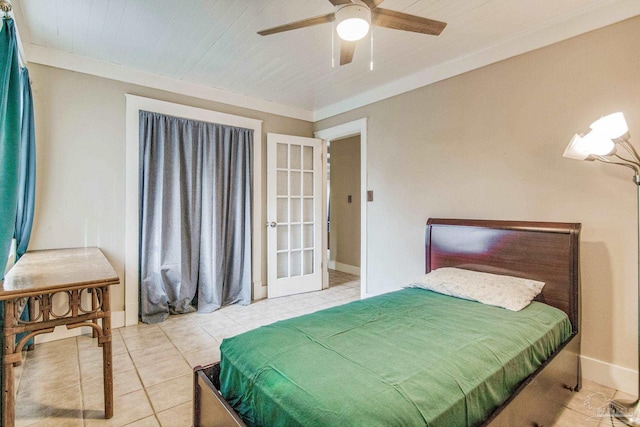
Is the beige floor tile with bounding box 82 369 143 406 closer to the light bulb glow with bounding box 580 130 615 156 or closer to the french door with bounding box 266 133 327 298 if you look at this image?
the french door with bounding box 266 133 327 298

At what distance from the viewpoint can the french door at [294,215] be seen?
13.3 ft

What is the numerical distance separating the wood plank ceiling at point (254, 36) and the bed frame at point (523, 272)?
4.87 feet

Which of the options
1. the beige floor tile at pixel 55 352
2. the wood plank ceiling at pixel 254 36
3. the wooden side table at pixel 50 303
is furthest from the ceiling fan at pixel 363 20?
the beige floor tile at pixel 55 352

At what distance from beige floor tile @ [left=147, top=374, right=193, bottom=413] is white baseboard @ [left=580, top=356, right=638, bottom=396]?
267 cm

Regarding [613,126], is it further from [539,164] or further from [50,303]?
[50,303]

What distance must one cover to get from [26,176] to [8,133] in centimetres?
89

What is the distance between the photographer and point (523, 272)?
2326 millimetres

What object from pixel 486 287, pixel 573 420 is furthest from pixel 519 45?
pixel 573 420

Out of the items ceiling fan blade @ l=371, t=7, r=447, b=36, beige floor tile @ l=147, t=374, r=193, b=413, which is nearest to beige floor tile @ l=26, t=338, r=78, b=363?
beige floor tile @ l=147, t=374, r=193, b=413

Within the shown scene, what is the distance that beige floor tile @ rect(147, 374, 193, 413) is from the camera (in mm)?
1886

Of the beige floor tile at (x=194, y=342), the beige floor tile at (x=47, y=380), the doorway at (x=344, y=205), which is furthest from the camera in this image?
the doorway at (x=344, y=205)

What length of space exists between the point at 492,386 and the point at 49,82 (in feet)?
12.8

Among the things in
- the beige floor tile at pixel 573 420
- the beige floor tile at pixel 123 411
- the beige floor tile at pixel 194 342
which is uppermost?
the beige floor tile at pixel 194 342

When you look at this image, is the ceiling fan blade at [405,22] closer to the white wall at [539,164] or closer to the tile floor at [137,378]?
the white wall at [539,164]
